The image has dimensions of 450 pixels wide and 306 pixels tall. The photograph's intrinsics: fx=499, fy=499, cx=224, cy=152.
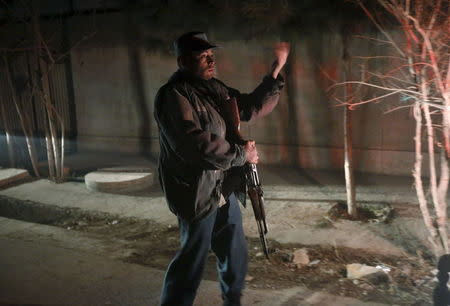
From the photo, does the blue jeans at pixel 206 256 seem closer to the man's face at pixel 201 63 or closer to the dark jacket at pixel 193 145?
the dark jacket at pixel 193 145

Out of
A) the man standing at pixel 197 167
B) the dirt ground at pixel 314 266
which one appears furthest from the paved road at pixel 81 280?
the man standing at pixel 197 167

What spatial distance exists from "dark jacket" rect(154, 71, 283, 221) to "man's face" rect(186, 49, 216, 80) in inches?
2.0

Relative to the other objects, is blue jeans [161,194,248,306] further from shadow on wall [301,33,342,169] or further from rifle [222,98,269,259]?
shadow on wall [301,33,342,169]

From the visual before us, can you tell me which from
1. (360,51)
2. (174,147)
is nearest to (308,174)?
(360,51)

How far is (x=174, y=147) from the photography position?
290 cm

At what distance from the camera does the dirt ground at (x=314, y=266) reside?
387 centimetres

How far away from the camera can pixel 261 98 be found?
10.9ft

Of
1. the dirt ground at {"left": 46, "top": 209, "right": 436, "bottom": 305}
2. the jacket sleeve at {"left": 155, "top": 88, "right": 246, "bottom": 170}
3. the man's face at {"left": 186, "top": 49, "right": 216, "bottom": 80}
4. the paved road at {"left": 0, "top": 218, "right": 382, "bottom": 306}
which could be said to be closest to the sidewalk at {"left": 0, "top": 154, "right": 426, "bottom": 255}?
the dirt ground at {"left": 46, "top": 209, "right": 436, "bottom": 305}

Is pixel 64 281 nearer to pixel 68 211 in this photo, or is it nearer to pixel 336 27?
pixel 68 211

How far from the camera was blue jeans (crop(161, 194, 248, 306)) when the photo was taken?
306cm

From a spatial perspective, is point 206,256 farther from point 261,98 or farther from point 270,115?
point 270,115

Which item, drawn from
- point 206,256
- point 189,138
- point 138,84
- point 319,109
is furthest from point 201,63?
point 138,84

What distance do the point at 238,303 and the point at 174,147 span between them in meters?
1.15

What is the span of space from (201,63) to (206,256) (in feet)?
3.91
